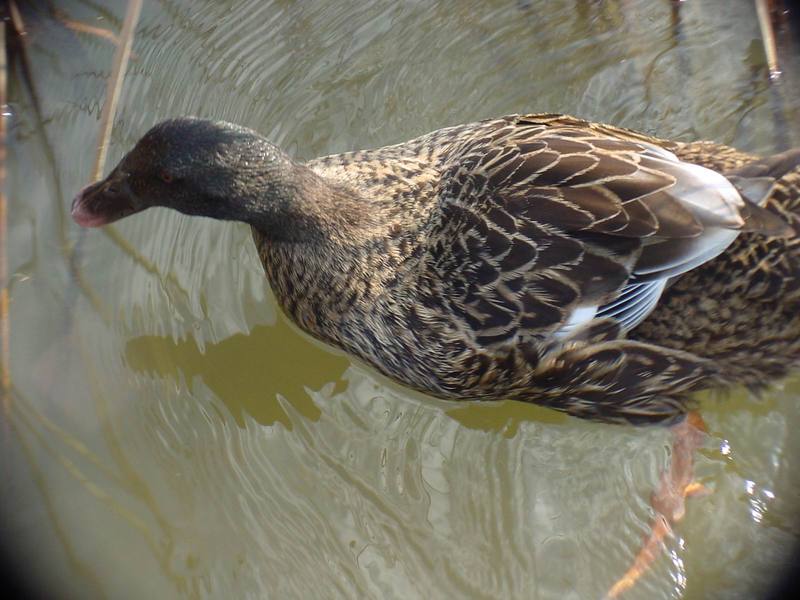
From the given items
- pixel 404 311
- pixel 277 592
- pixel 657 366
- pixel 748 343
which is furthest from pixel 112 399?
pixel 748 343

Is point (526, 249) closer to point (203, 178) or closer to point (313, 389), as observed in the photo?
point (203, 178)

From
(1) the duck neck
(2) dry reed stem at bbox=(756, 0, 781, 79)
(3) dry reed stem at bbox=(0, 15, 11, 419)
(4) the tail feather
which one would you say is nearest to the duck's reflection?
(3) dry reed stem at bbox=(0, 15, 11, 419)

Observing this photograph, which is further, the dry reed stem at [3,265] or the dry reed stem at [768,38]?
the dry reed stem at [768,38]

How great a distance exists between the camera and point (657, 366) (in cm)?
362

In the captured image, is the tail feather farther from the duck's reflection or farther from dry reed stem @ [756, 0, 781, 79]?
the duck's reflection

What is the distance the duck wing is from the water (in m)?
0.87

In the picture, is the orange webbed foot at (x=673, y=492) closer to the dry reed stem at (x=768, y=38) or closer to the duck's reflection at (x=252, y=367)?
the duck's reflection at (x=252, y=367)

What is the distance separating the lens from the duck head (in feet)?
11.7

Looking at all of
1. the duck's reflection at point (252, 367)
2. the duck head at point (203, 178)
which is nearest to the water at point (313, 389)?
the duck's reflection at point (252, 367)

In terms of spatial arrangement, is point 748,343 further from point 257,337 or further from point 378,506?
point 257,337

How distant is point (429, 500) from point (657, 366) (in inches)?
46.8

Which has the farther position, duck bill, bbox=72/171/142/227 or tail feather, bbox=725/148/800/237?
duck bill, bbox=72/171/142/227

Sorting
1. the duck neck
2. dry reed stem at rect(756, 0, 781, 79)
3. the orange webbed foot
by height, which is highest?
the duck neck

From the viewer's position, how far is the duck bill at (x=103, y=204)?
391 cm
